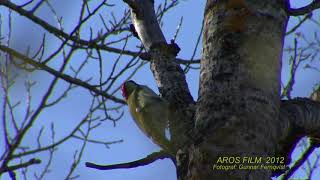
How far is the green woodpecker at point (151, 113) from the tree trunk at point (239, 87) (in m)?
0.21

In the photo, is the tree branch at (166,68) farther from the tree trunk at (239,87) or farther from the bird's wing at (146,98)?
the tree trunk at (239,87)

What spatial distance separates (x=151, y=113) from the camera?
1804 mm

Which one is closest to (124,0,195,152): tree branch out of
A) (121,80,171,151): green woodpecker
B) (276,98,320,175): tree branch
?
(121,80,171,151): green woodpecker

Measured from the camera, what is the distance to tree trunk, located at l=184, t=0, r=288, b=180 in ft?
4.70

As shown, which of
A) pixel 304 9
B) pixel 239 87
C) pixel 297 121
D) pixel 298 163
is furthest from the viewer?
pixel 298 163

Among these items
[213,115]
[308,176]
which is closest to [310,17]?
[308,176]

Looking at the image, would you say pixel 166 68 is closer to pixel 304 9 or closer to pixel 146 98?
pixel 146 98

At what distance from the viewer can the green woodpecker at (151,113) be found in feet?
5.74

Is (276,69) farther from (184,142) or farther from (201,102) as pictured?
(184,142)

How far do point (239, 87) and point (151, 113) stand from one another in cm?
40

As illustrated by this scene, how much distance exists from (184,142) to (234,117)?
22cm

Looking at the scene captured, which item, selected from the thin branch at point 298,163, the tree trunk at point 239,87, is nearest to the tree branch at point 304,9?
the tree trunk at point 239,87

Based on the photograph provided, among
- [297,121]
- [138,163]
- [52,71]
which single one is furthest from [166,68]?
[52,71]

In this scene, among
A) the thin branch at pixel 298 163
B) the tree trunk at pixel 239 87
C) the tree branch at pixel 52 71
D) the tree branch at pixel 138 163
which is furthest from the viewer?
the tree branch at pixel 52 71
